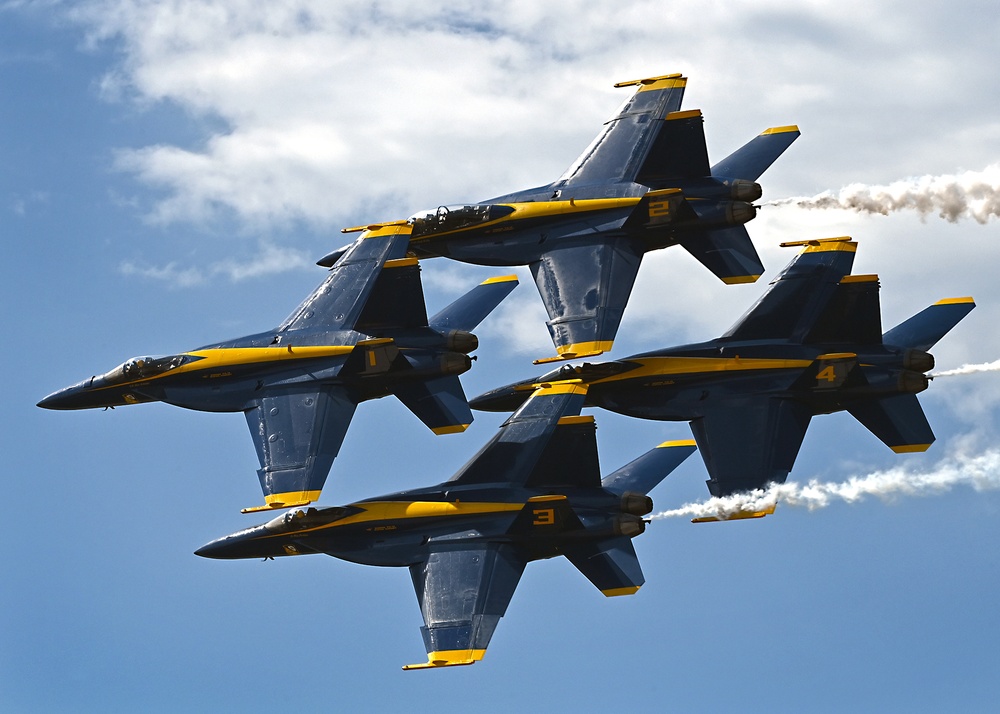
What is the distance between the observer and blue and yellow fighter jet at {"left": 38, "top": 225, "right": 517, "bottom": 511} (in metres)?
72.2

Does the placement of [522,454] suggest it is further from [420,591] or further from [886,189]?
[886,189]

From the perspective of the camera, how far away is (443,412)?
7338 cm

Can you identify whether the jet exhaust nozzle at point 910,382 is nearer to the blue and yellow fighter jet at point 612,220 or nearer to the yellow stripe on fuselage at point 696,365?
the yellow stripe on fuselage at point 696,365

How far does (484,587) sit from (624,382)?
1035 centimetres

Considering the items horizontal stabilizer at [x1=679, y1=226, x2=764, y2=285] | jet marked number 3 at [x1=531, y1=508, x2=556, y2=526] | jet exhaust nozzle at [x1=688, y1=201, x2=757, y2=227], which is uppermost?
jet exhaust nozzle at [x1=688, y1=201, x2=757, y2=227]

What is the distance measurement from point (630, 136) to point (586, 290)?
802 cm

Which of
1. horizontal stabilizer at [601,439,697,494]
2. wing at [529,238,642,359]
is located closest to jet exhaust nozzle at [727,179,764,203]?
wing at [529,238,642,359]

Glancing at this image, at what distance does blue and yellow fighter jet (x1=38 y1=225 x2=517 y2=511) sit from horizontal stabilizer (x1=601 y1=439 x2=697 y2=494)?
227 inches

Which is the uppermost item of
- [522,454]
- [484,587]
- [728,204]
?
[728,204]

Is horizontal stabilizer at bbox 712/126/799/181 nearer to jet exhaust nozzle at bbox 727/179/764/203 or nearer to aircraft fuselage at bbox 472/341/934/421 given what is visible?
jet exhaust nozzle at bbox 727/179/764/203

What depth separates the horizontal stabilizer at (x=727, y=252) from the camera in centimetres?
7488

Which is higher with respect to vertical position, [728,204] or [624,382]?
[728,204]

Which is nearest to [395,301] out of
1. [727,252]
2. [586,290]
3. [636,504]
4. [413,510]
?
[586,290]

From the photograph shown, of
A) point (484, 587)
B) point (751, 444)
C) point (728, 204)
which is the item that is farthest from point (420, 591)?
point (728, 204)
